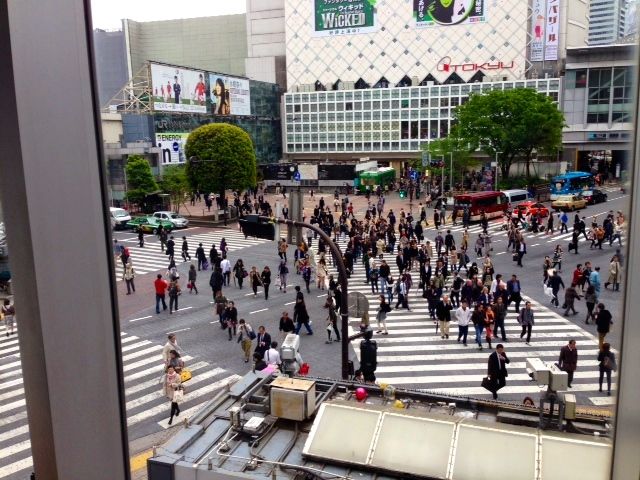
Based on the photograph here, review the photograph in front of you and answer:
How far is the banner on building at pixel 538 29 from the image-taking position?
139 feet

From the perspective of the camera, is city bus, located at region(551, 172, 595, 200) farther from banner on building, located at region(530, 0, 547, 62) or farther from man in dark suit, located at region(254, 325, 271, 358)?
man in dark suit, located at region(254, 325, 271, 358)

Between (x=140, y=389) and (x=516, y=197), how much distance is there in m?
21.4

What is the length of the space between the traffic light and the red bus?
17281 millimetres

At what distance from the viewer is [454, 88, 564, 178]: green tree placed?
30.4m

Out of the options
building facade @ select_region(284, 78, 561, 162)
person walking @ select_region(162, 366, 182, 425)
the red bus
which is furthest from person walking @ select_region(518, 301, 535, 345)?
building facade @ select_region(284, 78, 561, 162)

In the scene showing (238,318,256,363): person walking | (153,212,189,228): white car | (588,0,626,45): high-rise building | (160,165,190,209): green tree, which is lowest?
(238,318,256,363): person walking

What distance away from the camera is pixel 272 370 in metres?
6.14

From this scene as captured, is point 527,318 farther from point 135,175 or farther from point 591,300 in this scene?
point 135,175

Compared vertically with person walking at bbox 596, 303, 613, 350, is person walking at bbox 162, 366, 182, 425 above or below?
below

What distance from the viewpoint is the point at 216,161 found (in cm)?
2672

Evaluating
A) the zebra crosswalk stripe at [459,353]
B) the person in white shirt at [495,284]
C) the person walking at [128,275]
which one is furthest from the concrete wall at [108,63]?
the person in white shirt at [495,284]

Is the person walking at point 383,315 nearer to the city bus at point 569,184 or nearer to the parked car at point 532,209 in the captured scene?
the parked car at point 532,209

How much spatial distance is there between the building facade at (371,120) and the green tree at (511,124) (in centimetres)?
1130

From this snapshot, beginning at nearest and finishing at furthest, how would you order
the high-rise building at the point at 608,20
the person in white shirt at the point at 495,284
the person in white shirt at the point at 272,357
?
the high-rise building at the point at 608,20
the person in white shirt at the point at 272,357
the person in white shirt at the point at 495,284
